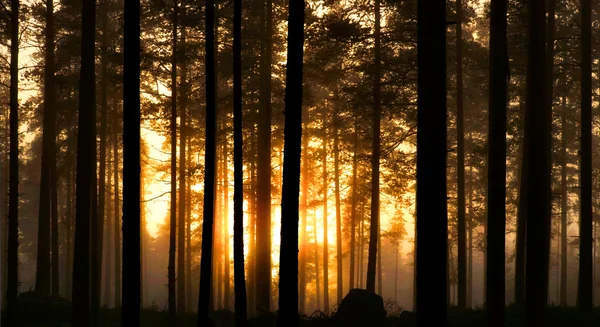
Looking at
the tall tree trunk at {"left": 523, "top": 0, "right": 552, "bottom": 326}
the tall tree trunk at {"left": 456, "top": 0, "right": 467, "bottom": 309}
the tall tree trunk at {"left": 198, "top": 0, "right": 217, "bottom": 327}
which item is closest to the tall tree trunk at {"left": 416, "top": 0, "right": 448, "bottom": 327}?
the tall tree trunk at {"left": 523, "top": 0, "right": 552, "bottom": 326}

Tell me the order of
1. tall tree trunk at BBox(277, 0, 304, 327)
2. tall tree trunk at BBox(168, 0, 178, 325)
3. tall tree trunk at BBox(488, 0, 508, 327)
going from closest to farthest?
tall tree trunk at BBox(277, 0, 304, 327)
tall tree trunk at BBox(488, 0, 508, 327)
tall tree trunk at BBox(168, 0, 178, 325)

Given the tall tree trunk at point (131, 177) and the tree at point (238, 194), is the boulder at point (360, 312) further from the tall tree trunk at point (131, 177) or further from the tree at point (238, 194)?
the tall tree trunk at point (131, 177)

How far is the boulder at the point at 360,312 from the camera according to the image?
53.4 ft

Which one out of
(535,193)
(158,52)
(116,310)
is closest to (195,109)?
(158,52)

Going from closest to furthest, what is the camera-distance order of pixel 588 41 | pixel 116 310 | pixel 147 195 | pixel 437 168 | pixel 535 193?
pixel 437 168 → pixel 535 193 → pixel 588 41 → pixel 116 310 → pixel 147 195

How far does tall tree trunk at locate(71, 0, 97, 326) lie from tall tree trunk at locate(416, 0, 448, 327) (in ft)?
28.1

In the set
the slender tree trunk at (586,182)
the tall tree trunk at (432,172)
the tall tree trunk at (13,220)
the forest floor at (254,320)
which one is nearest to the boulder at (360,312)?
the forest floor at (254,320)

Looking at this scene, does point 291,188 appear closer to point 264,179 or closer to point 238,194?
point 238,194

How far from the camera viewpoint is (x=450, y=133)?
33.6m

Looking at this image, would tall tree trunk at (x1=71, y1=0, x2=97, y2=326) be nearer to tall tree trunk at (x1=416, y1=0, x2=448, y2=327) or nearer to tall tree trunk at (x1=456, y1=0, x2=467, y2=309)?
tall tree trunk at (x1=416, y1=0, x2=448, y2=327)

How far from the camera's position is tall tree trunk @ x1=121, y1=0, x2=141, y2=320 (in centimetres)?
1038

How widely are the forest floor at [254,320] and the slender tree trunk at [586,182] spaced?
0.76 m

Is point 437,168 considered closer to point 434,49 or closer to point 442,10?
point 434,49

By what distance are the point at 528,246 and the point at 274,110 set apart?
1488 centimetres
